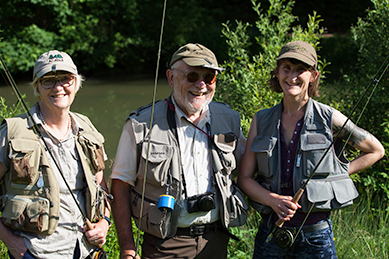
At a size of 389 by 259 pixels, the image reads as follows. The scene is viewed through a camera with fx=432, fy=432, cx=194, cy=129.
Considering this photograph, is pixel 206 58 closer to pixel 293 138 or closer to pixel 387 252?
pixel 293 138

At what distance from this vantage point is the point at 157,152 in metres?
2.70

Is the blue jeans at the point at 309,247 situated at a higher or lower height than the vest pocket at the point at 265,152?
lower

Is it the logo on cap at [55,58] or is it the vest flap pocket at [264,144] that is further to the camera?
the vest flap pocket at [264,144]

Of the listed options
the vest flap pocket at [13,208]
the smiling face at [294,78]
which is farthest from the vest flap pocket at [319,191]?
the vest flap pocket at [13,208]

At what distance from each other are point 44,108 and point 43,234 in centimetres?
74

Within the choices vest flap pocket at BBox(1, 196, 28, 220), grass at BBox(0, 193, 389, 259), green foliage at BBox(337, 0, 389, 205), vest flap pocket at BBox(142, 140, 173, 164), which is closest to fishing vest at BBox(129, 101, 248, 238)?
vest flap pocket at BBox(142, 140, 173, 164)

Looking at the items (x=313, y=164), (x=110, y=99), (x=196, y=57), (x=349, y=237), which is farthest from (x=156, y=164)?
(x=110, y=99)

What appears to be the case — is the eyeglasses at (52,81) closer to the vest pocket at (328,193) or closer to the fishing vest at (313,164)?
the fishing vest at (313,164)

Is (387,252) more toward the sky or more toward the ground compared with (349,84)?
more toward the ground

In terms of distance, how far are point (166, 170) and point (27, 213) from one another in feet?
2.73

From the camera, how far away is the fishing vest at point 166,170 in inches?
105

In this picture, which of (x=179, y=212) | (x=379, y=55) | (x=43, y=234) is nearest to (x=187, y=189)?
(x=179, y=212)

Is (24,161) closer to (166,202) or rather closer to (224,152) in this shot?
(166,202)

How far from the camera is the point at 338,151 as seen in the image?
288cm
